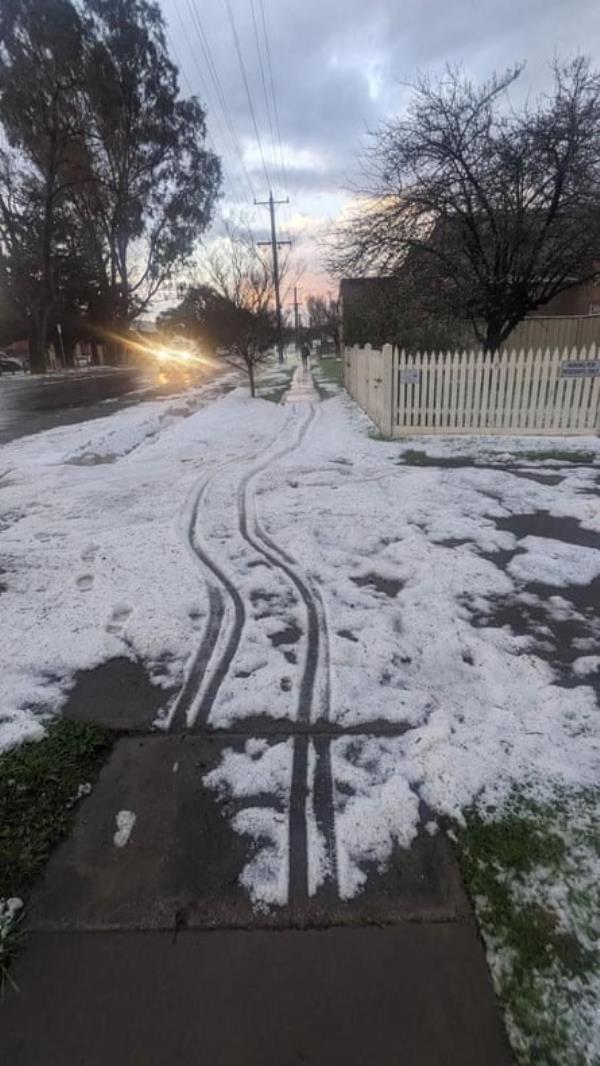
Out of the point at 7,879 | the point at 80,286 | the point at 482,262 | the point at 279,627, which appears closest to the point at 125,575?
the point at 279,627

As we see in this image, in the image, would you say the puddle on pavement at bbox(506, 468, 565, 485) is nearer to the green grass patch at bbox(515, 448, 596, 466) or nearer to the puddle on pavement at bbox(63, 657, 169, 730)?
the green grass patch at bbox(515, 448, 596, 466)

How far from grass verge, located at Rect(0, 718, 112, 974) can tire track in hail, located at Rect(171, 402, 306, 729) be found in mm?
394

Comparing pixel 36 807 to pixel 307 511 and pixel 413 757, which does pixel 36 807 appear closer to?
pixel 413 757

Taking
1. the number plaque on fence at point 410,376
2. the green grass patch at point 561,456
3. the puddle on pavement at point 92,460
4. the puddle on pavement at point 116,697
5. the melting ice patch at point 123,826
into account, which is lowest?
the melting ice patch at point 123,826

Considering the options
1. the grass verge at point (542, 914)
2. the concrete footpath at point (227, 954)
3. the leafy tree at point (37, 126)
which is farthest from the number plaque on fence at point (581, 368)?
the leafy tree at point (37, 126)

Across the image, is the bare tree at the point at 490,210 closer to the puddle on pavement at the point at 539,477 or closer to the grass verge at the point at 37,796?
the puddle on pavement at the point at 539,477

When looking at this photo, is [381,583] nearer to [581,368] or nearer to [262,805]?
[262,805]

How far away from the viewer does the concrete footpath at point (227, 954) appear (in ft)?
4.46

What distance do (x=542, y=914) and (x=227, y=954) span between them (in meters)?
0.98

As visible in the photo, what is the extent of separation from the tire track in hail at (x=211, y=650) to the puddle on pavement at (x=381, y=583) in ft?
2.95

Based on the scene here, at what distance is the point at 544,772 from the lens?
2.15 meters

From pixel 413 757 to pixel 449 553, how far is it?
2.32 meters

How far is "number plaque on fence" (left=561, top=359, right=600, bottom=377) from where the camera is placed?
27.1ft

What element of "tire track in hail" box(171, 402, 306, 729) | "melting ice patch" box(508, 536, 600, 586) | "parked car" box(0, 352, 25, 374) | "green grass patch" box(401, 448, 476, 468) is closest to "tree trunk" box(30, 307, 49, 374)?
"parked car" box(0, 352, 25, 374)
